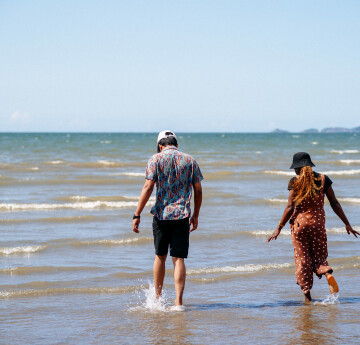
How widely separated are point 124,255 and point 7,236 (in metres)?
2.52

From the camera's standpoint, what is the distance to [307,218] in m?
5.77

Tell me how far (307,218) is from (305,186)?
0.33 meters

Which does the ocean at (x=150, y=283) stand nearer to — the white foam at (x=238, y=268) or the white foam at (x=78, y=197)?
the white foam at (x=238, y=268)

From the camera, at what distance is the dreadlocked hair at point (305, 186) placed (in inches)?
223

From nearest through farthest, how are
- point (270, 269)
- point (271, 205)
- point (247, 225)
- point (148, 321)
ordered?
1. point (148, 321)
2. point (270, 269)
3. point (247, 225)
4. point (271, 205)

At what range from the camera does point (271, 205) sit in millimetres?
13883

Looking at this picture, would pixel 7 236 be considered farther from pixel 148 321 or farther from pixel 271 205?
pixel 271 205

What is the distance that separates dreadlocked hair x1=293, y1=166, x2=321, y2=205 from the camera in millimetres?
5676

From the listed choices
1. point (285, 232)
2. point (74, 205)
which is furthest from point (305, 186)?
point (74, 205)

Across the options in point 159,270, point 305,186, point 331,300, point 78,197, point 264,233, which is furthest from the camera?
point 78,197

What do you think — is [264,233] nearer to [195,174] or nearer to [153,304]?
[153,304]

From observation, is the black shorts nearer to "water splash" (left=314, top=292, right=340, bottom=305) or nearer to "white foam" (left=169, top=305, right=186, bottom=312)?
"white foam" (left=169, top=305, right=186, bottom=312)

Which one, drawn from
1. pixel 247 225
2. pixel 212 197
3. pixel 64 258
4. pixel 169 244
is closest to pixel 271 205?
pixel 212 197

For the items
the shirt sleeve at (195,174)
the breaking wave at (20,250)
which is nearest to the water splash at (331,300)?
the shirt sleeve at (195,174)
